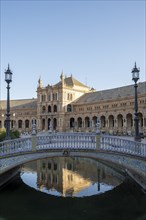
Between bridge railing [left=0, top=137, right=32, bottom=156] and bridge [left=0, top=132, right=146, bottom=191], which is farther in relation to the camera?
bridge railing [left=0, top=137, right=32, bottom=156]

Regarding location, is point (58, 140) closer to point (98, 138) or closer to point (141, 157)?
point (98, 138)

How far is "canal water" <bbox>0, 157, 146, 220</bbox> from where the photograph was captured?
13048 millimetres

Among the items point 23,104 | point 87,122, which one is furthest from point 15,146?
point 23,104

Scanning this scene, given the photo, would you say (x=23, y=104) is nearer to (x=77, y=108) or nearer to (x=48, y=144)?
(x=77, y=108)

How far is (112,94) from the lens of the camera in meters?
68.4

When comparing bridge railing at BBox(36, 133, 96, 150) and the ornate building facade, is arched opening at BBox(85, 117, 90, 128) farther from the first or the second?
bridge railing at BBox(36, 133, 96, 150)

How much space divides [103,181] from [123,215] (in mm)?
6473

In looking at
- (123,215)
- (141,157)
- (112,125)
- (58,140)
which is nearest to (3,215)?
(58,140)

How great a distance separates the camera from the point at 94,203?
1466 cm

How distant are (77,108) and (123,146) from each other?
65.0 metres

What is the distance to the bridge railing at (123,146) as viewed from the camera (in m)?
13.0

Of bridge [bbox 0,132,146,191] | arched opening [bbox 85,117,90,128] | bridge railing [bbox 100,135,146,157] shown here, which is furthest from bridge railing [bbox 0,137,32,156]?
arched opening [bbox 85,117,90,128]

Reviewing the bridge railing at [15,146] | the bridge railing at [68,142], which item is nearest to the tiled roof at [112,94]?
the bridge railing at [68,142]

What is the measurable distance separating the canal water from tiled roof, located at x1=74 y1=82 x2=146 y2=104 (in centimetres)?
3918
